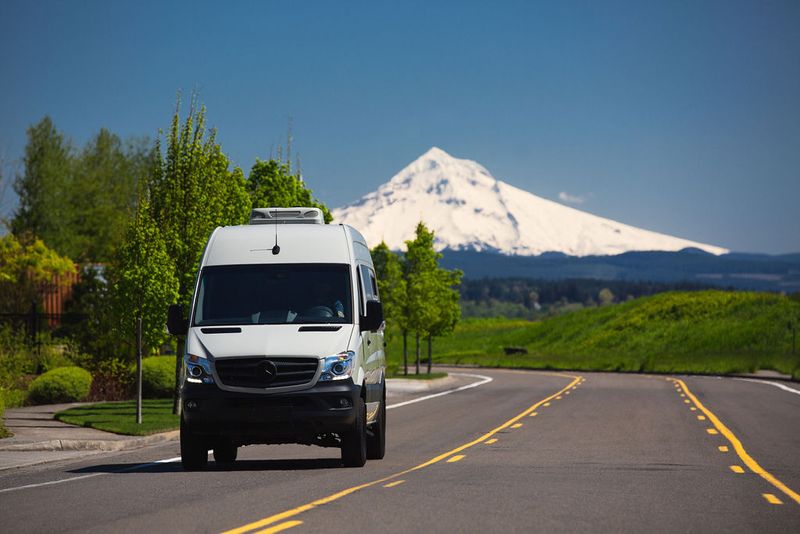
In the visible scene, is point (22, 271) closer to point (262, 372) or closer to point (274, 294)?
point (274, 294)

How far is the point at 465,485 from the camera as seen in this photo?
13.8 metres

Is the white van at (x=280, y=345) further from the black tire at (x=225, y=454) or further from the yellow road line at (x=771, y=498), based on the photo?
the yellow road line at (x=771, y=498)

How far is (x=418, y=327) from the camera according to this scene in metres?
56.1

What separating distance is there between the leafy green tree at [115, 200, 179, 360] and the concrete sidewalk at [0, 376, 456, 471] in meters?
2.52

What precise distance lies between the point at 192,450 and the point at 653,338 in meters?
100

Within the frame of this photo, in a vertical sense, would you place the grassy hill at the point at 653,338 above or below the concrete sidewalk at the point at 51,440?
above

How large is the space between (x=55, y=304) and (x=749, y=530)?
43743 millimetres

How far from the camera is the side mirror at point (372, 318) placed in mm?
16062

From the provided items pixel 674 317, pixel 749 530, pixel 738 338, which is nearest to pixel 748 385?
pixel 749 530

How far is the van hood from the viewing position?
15.3 meters

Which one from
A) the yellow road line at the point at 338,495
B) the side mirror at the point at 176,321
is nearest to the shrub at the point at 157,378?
the yellow road line at the point at 338,495

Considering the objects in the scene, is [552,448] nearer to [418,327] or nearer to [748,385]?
[748,385]

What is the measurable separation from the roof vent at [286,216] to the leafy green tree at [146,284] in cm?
728

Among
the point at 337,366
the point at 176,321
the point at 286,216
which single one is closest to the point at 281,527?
the point at 337,366
